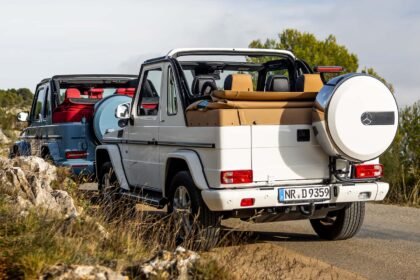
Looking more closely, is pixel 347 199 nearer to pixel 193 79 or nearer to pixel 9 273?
pixel 193 79

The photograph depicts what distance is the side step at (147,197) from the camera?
26.9 ft

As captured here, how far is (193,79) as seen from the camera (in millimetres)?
8633

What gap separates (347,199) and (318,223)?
1339mm

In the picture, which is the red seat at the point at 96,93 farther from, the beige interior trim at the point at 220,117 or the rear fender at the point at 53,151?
the beige interior trim at the point at 220,117

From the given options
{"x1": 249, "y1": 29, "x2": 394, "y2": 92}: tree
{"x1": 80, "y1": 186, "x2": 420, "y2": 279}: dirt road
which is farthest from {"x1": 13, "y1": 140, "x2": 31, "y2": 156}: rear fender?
{"x1": 249, "y1": 29, "x2": 394, "y2": 92}: tree

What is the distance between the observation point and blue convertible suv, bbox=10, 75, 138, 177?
12031 millimetres

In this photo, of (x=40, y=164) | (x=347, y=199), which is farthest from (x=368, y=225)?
(x=40, y=164)

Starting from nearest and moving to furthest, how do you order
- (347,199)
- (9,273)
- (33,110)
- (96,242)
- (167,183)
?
(9,273)
(96,242)
(347,199)
(167,183)
(33,110)

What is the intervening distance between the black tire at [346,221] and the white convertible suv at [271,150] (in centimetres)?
1

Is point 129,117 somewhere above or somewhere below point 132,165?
above

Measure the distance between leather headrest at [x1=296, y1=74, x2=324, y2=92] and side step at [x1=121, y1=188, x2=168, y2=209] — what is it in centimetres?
208

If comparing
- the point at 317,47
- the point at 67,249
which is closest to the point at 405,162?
the point at 67,249

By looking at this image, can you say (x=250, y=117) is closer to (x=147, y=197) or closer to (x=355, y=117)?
(x=355, y=117)

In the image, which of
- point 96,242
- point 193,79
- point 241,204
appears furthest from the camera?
point 193,79
